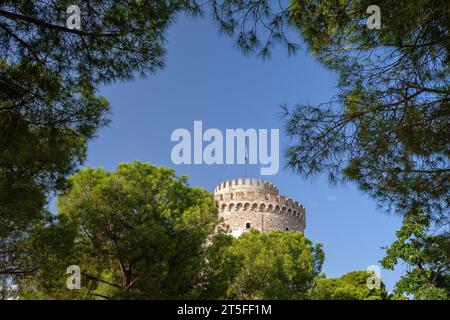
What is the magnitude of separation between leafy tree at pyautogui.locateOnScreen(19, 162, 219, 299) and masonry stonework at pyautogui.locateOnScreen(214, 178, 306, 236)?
19.6m

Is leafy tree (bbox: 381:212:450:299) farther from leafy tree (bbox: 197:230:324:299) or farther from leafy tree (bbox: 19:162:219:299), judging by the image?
leafy tree (bbox: 19:162:219:299)

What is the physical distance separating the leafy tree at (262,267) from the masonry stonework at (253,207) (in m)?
7.87

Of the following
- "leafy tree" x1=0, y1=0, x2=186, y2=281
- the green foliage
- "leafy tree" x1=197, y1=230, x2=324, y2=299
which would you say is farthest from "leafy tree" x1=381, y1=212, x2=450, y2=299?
"leafy tree" x1=0, y1=0, x2=186, y2=281

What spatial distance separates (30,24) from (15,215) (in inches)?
153

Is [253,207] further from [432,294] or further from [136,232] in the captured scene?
[136,232]

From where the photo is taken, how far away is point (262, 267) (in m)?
17.8

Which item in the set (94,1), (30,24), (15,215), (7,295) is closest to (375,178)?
(94,1)

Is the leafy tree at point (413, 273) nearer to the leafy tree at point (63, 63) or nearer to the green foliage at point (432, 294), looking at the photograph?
the green foliage at point (432, 294)

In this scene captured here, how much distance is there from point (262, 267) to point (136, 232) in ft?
24.8

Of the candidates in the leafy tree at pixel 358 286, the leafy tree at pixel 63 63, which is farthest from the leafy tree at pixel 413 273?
the leafy tree at pixel 63 63

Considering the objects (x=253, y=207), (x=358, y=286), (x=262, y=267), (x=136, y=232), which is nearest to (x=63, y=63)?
(x=136, y=232)

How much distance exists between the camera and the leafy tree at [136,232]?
1198cm

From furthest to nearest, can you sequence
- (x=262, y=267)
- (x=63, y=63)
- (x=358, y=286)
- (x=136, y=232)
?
(x=358, y=286) → (x=262, y=267) → (x=136, y=232) → (x=63, y=63)

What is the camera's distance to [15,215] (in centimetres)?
831
